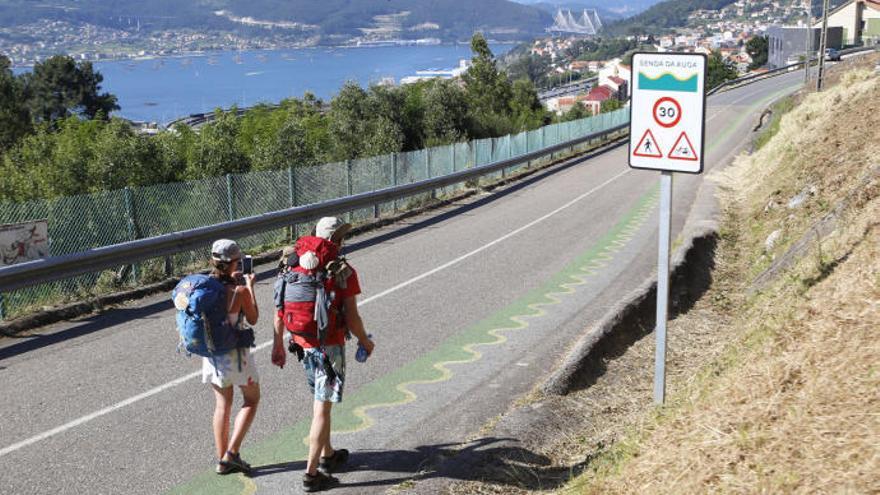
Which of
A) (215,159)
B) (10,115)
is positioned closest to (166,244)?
(215,159)

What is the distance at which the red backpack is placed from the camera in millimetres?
5762

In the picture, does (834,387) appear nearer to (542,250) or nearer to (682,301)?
(682,301)

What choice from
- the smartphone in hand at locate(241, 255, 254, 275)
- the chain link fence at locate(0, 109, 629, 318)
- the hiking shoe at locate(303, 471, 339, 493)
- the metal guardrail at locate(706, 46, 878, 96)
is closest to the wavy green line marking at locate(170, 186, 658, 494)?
the hiking shoe at locate(303, 471, 339, 493)

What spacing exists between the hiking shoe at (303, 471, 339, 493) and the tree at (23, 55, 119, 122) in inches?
3687

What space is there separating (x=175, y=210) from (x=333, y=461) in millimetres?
9203

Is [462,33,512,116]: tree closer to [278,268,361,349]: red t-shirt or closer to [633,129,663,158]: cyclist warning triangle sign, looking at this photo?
[633,129,663,158]: cyclist warning triangle sign

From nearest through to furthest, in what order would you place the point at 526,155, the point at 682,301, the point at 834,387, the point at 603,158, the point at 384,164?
the point at 834,387, the point at 682,301, the point at 384,164, the point at 526,155, the point at 603,158

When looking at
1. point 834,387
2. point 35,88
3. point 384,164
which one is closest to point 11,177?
point 384,164

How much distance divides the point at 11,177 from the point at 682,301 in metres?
26.9

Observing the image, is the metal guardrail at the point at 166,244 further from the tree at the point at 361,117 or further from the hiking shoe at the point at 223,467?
the tree at the point at 361,117

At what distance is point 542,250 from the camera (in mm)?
16156

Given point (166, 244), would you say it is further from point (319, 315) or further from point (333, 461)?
point (319, 315)

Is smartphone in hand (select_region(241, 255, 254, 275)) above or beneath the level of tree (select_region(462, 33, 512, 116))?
above

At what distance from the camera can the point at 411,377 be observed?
28.8 ft
